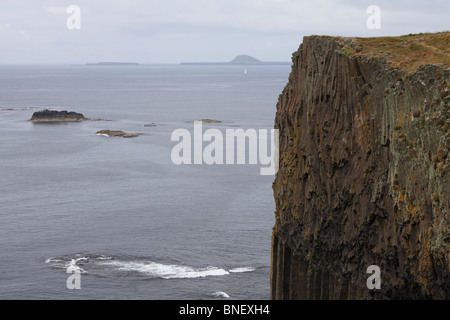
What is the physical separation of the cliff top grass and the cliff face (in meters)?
0.10

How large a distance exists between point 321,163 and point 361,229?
4135mm

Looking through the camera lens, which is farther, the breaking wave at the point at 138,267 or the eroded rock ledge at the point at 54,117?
the eroded rock ledge at the point at 54,117

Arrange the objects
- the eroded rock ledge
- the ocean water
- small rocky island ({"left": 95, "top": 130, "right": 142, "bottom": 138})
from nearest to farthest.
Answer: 1. the ocean water
2. small rocky island ({"left": 95, "top": 130, "right": 142, "bottom": 138})
3. the eroded rock ledge

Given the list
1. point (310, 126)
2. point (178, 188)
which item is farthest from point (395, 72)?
point (178, 188)

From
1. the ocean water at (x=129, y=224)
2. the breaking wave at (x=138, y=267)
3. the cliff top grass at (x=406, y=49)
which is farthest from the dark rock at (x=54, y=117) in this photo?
the cliff top grass at (x=406, y=49)

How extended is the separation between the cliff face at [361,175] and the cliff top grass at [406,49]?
0.10m

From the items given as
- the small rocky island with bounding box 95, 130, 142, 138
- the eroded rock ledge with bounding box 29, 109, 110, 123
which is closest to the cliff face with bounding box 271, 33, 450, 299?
the small rocky island with bounding box 95, 130, 142, 138

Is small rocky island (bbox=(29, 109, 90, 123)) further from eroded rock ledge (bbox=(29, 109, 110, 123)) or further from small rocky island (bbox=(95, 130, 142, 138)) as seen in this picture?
small rocky island (bbox=(95, 130, 142, 138))

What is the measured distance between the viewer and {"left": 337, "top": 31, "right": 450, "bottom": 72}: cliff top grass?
26875 mm

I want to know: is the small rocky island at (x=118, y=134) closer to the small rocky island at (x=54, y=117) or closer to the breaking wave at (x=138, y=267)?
the small rocky island at (x=54, y=117)

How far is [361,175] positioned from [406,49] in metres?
5.81

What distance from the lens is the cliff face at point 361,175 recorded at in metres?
24.0

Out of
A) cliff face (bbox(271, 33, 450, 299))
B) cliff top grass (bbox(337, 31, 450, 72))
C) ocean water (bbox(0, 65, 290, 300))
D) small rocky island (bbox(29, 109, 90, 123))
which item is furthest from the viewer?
small rocky island (bbox(29, 109, 90, 123))
